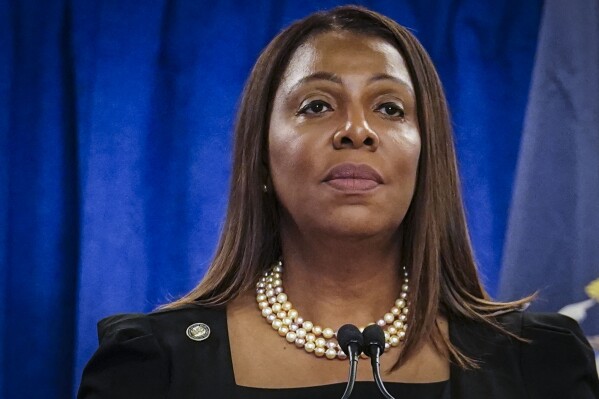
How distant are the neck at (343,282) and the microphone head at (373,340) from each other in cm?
38

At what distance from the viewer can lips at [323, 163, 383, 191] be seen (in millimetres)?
1808

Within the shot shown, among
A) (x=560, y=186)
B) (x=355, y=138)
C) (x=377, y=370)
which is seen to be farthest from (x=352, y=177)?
(x=560, y=186)

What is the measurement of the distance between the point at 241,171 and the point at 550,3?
0.96 m

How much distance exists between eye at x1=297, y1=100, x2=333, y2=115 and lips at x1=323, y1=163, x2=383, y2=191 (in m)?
0.14

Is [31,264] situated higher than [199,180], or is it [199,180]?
[199,180]

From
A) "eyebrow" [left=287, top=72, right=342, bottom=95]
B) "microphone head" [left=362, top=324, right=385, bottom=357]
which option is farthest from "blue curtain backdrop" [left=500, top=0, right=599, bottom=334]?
"microphone head" [left=362, top=324, right=385, bottom=357]

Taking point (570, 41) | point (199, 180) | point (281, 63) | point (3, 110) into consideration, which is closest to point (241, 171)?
point (281, 63)

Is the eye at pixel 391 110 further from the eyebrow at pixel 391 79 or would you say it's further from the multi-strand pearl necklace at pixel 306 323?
the multi-strand pearl necklace at pixel 306 323

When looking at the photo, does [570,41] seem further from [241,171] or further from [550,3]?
[241,171]

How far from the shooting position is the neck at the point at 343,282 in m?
1.95

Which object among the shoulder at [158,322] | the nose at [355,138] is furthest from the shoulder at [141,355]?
the nose at [355,138]

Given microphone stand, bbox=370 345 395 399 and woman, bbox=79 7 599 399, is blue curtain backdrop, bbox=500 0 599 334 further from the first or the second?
microphone stand, bbox=370 345 395 399

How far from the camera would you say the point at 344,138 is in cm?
184

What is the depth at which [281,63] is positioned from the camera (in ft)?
6.72
